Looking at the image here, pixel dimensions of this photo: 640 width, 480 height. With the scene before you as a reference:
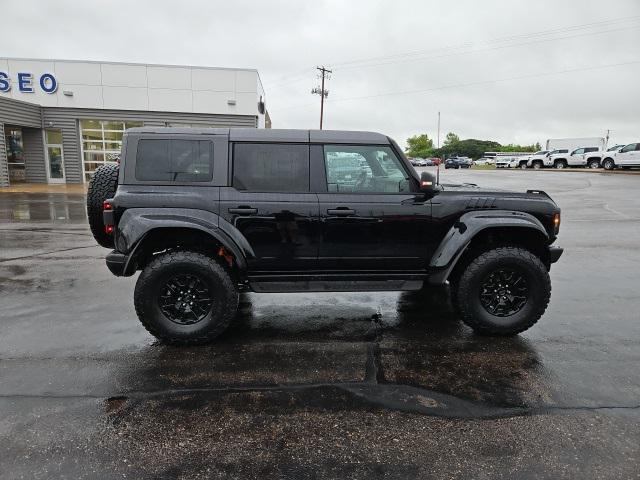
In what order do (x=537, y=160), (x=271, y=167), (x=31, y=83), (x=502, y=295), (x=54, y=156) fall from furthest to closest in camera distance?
(x=537, y=160) < (x=54, y=156) < (x=31, y=83) < (x=502, y=295) < (x=271, y=167)

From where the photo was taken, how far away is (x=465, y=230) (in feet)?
13.8

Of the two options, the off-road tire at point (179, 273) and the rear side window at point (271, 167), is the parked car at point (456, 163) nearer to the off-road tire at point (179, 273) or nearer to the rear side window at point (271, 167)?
the rear side window at point (271, 167)

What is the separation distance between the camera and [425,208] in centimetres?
Answer: 423

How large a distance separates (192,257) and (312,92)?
5655 centimetres

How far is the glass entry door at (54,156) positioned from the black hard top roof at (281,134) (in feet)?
74.2

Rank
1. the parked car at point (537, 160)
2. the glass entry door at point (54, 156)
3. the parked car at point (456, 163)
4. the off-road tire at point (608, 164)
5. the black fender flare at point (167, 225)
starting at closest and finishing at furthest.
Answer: the black fender flare at point (167, 225), the glass entry door at point (54, 156), the off-road tire at point (608, 164), the parked car at point (537, 160), the parked car at point (456, 163)

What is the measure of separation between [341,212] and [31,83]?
78.3 ft

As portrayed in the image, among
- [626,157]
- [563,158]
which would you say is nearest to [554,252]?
[626,157]

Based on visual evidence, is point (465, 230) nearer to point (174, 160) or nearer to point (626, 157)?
point (174, 160)

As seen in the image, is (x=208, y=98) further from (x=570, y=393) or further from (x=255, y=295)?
(x=570, y=393)

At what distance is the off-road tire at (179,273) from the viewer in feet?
12.9

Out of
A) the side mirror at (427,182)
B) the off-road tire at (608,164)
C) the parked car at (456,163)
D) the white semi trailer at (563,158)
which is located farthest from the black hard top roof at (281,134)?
the parked car at (456,163)

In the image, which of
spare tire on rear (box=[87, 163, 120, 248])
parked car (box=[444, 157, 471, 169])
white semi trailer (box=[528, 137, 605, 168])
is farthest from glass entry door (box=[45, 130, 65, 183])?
parked car (box=[444, 157, 471, 169])

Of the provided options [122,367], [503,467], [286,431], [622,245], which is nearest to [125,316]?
[122,367]
